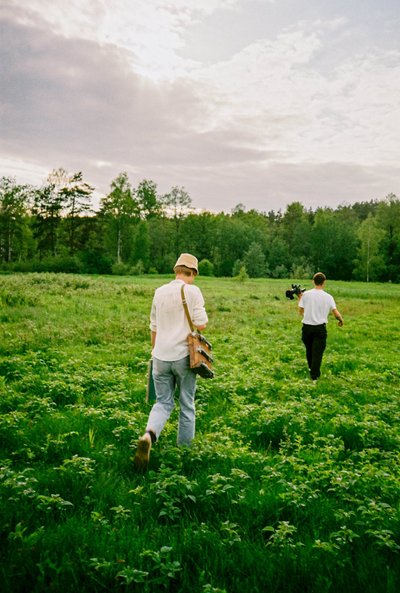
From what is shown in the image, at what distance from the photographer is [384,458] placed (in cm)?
631

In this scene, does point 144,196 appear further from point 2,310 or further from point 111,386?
point 111,386

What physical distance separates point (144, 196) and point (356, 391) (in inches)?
3859

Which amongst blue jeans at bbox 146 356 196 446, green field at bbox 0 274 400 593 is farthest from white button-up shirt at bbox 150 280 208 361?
green field at bbox 0 274 400 593

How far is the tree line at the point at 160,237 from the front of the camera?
77.6 meters

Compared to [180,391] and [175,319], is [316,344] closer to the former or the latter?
[180,391]

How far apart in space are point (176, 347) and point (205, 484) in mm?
1802

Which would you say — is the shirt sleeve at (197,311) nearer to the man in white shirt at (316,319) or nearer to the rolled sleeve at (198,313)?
the rolled sleeve at (198,313)

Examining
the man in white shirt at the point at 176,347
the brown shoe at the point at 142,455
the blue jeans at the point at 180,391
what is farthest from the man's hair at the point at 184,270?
the brown shoe at the point at 142,455

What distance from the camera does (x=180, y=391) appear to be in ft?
19.7

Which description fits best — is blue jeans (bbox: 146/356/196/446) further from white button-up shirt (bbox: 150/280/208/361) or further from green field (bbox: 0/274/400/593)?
green field (bbox: 0/274/400/593)

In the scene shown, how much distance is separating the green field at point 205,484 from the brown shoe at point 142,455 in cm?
12

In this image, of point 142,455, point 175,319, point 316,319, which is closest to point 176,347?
point 175,319

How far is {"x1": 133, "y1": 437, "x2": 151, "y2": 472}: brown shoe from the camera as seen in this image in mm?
5316

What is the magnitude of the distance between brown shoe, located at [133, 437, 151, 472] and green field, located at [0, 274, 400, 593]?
12 cm
